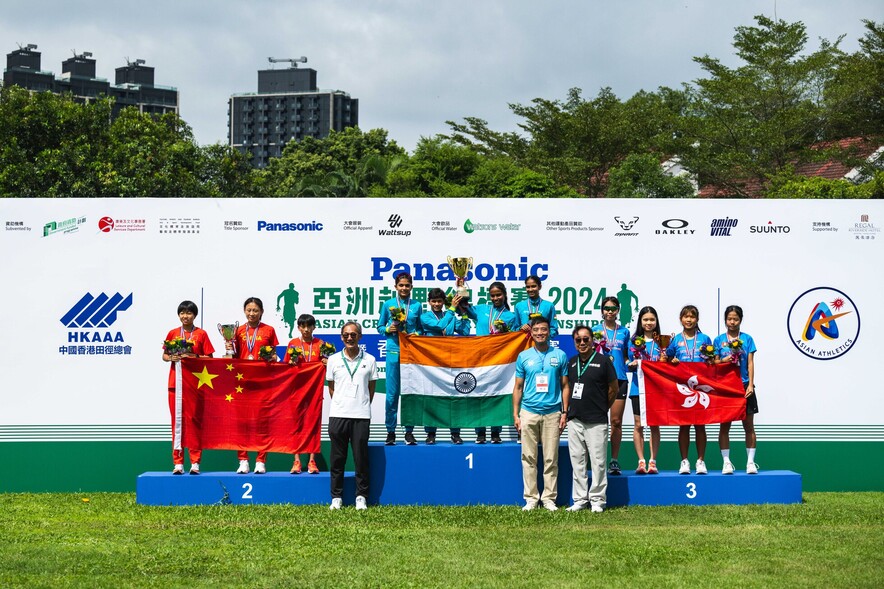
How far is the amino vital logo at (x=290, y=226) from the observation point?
12641mm

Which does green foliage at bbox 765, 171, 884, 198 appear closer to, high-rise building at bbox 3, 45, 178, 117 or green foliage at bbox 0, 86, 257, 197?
green foliage at bbox 0, 86, 257, 197

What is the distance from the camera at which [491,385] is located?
11.5m

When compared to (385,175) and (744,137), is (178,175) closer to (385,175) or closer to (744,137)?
(385,175)

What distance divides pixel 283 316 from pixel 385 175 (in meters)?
29.2

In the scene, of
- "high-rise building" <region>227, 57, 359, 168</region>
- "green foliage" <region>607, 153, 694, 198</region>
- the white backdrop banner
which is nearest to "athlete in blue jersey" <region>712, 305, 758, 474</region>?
the white backdrop banner

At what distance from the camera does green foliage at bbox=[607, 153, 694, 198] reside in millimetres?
34469

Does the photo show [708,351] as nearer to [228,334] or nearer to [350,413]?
[350,413]

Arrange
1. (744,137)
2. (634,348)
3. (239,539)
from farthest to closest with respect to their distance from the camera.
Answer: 1. (744,137)
2. (634,348)
3. (239,539)

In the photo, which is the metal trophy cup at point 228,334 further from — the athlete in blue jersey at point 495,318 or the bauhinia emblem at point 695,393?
the bauhinia emblem at point 695,393

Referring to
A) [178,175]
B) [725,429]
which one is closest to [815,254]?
[725,429]

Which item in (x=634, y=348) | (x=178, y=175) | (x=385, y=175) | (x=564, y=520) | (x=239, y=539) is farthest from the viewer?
(x=385, y=175)

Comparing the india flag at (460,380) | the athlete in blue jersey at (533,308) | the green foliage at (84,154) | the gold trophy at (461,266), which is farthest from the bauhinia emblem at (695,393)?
the green foliage at (84,154)

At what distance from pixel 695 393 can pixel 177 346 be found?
5023mm

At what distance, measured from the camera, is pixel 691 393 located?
11.3 metres
